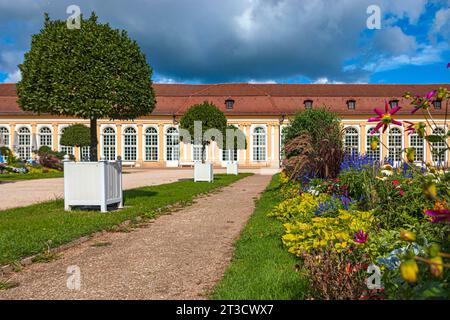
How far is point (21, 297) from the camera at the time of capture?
3.10 m

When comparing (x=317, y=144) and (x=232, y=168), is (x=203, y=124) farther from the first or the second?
(x=317, y=144)

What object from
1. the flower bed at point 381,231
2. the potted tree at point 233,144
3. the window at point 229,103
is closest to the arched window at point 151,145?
the potted tree at point 233,144

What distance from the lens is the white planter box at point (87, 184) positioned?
24.8ft

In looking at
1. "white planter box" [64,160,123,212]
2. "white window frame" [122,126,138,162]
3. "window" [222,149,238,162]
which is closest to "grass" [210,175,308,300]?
"white planter box" [64,160,123,212]

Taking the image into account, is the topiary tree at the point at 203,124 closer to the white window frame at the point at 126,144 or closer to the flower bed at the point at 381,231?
the flower bed at the point at 381,231

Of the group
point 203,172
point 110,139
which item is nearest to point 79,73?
point 203,172

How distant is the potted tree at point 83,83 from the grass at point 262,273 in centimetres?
355

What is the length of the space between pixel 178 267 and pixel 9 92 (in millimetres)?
47351

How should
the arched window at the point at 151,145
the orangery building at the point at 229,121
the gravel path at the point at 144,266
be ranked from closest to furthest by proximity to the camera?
the gravel path at the point at 144,266 → the orangery building at the point at 229,121 → the arched window at the point at 151,145

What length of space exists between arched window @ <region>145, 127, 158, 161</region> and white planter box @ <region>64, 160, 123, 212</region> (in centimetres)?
3805

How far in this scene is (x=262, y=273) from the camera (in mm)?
3441

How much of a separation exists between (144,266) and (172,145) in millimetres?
41700

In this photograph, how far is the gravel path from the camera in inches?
125

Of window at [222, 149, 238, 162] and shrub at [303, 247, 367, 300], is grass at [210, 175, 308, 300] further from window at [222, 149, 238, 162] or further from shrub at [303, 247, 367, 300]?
window at [222, 149, 238, 162]
